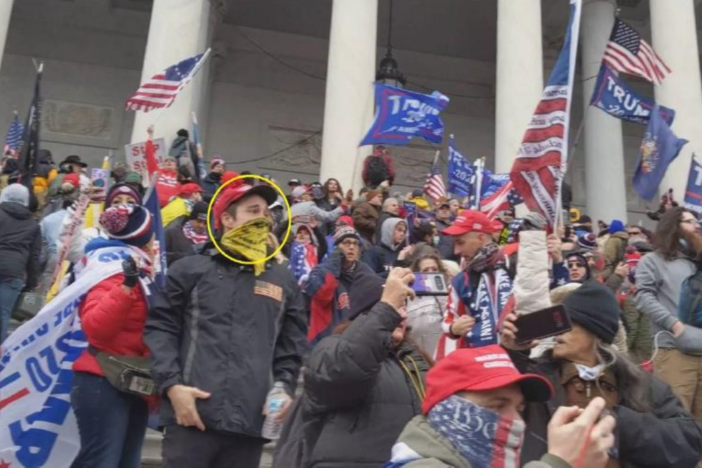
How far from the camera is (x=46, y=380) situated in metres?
3.88

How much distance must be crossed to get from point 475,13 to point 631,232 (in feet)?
40.9

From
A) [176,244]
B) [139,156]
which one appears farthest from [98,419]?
[139,156]

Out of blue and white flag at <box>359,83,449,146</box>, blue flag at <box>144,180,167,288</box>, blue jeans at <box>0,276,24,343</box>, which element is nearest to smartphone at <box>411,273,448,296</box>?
blue flag at <box>144,180,167,288</box>

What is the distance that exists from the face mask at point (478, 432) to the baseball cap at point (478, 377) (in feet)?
0.14

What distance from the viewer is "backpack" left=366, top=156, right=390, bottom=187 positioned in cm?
1214

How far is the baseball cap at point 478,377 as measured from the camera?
2.17 meters

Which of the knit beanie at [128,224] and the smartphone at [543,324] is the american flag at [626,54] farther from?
the smartphone at [543,324]

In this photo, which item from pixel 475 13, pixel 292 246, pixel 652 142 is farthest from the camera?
pixel 475 13

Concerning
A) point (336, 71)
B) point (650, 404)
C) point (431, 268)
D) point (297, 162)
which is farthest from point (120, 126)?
point (650, 404)

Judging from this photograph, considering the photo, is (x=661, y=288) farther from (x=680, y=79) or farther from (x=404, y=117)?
(x=680, y=79)

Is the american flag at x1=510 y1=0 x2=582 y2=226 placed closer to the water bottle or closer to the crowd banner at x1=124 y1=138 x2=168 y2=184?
the water bottle

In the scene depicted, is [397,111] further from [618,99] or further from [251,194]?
[251,194]

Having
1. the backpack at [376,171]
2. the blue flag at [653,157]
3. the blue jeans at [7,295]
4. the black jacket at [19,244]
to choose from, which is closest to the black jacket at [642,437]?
the blue jeans at [7,295]

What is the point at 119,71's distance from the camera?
2100 cm
